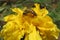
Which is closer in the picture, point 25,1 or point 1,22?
point 1,22

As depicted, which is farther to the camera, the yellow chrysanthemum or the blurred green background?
the blurred green background

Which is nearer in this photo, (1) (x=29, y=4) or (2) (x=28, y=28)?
(2) (x=28, y=28)

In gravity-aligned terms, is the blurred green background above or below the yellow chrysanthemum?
below

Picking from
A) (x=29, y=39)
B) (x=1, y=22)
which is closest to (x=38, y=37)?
(x=29, y=39)

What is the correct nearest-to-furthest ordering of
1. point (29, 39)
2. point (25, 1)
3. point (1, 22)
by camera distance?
1. point (29, 39)
2. point (1, 22)
3. point (25, 1)

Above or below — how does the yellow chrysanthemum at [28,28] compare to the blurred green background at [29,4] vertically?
above

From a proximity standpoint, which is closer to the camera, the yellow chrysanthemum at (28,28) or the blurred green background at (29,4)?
the yellow chrysanthemum at (28,28)

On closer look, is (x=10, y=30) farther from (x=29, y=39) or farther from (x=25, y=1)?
(x=25, y=1)

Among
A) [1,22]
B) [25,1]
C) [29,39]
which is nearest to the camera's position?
[29,39]

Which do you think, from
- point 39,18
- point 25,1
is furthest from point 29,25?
point 25,1

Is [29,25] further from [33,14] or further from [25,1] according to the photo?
[25,1]
